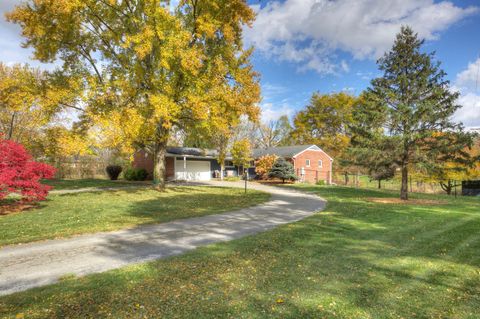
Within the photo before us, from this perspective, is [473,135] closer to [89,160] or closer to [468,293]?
[468,293]

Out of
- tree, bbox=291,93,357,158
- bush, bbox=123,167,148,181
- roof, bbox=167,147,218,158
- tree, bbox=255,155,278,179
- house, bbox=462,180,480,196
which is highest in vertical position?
tree, bbox=291,93,357,158

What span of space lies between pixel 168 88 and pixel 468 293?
15.2 metres

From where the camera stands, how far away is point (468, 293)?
418 centimetres

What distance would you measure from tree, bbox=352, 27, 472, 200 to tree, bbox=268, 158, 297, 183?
12.6 meters

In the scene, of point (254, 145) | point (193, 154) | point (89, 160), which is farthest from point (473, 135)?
point (254, 145)

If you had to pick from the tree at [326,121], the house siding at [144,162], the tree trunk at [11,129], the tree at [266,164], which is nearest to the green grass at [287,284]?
the tree at [266,164]

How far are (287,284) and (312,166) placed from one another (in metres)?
31.9

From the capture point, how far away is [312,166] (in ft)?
115

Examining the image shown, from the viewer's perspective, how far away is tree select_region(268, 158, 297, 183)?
28422mm

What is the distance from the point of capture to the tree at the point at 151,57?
1552 centimetres

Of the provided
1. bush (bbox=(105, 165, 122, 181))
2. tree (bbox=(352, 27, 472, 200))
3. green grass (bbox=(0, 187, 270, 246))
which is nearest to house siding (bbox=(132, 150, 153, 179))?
bush (bbox=(105, 165, 122, 181))

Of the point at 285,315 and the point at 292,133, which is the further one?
the point at 292,133

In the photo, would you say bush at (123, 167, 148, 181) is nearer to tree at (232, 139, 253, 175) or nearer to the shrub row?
the shrub row

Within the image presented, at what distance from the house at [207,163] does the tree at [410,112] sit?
55.8 feet
